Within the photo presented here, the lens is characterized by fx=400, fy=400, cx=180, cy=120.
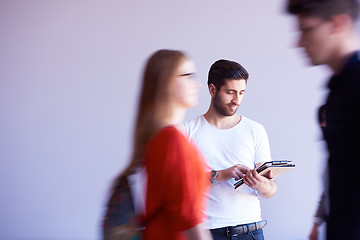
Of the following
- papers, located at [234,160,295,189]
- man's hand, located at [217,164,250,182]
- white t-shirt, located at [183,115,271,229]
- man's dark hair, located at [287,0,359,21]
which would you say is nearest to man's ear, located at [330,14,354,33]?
man's dark hair, located at [287,0,359,21]

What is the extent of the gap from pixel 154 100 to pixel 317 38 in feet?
1.78

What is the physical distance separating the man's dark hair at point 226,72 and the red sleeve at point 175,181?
1.19 meters

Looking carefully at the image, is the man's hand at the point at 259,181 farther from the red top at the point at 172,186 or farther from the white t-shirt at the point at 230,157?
the red top at the point at 172,186

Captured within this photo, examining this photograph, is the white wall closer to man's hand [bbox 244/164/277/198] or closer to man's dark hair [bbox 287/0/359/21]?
man's hand [bbox 244/164/277/198]

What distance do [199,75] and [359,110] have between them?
239 centimetres

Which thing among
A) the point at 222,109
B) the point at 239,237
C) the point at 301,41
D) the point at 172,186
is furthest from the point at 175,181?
the point at 222,109

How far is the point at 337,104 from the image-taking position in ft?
3.38

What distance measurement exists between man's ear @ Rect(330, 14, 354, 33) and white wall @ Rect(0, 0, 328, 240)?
7.18 feet

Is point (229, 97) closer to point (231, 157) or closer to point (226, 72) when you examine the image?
point (226, 72)

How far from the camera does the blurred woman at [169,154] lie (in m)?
1.19

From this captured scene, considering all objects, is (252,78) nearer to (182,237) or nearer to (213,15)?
(213,15)

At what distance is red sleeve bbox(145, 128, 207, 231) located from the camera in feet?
3.87

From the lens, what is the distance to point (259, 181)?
6.74 ft

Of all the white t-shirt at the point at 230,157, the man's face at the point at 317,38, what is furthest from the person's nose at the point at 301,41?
the white t-shirt at the point at 230,157
